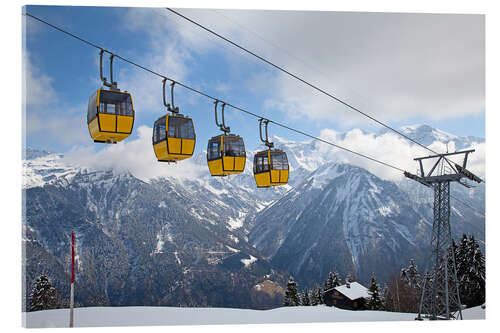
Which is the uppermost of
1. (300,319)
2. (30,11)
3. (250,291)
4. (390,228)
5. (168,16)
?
(168,16)

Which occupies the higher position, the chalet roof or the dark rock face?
the chalet roof

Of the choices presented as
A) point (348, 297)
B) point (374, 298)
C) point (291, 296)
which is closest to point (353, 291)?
point (348, 297)

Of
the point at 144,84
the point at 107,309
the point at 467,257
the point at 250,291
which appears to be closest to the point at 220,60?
the point at 144,84

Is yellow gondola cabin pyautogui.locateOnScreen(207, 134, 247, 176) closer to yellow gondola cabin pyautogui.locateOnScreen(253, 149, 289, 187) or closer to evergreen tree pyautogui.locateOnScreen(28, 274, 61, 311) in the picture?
yellow gondola cabin pyautogui.locateOnScreen(253, 149, 289, 187)

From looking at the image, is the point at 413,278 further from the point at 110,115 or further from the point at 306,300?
the point at 110,115

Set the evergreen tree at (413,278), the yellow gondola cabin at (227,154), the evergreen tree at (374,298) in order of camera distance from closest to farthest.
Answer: the yellow gondola cabin at (227,154), the evergreen tree at (374,298), the evergreen tree at (413,278)

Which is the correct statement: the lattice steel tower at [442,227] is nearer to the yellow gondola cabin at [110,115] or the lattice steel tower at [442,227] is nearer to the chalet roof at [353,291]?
the yellow gondola cabin at [110,115]

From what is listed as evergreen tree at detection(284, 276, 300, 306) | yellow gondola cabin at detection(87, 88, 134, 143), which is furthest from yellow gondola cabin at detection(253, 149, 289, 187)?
evergreen tree at detection(284, 276, 300, 306)

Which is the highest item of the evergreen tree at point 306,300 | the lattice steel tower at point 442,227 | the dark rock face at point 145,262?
the lattice steel tower at point 442,227

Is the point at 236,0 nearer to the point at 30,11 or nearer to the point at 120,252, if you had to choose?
the point at 30,11

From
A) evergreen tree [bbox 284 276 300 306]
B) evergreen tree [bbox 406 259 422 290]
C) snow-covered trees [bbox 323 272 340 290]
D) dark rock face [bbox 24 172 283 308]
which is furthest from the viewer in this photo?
dark rock face [bbox 24 172 283 308]

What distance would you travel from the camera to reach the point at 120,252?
165 m

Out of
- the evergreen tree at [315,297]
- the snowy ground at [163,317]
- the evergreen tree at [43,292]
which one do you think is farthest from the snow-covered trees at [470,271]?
the evergreen tree at [43,292]

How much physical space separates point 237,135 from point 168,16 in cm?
789
